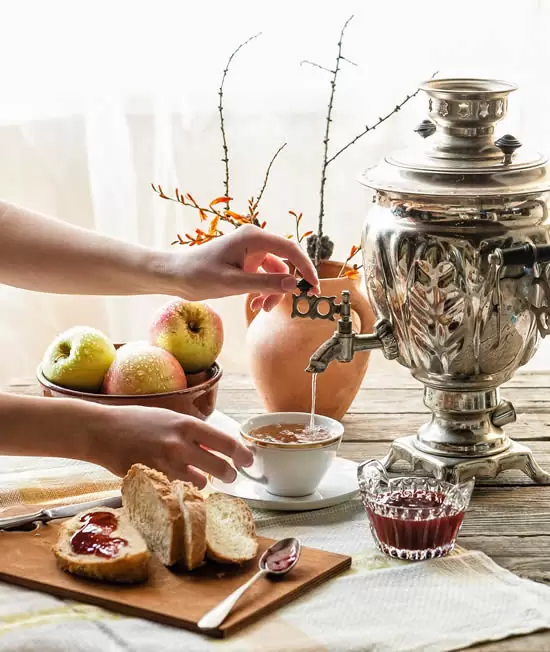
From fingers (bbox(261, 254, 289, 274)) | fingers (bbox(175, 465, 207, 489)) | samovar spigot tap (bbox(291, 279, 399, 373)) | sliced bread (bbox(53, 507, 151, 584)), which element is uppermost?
fingers (bbox(261, 254, 289, 274))

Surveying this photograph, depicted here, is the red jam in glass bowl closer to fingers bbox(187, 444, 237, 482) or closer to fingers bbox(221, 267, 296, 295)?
fingers bbox(187, 444, 237, 482)

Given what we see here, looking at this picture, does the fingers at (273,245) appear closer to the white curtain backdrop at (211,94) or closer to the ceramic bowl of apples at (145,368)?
the ceramic bowl of apples at (145,368)

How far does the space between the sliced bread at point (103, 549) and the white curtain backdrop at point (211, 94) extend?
4.09ft

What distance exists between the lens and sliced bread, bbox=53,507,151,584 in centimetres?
112

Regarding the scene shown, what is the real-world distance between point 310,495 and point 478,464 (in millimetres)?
231

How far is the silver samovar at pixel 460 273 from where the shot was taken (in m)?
1.34

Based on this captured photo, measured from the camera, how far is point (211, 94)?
234cm

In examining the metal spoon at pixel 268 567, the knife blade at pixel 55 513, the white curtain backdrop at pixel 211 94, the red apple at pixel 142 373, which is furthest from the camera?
the white curtain backdrop at pixel 211 94

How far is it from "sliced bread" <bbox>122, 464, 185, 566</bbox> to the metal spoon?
92mm

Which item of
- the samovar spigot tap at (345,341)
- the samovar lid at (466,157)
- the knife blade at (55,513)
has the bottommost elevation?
the knife blade at (55,513)

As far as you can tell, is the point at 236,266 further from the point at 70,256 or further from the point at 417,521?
the point at 417,521

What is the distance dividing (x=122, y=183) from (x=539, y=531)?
135 centimetres

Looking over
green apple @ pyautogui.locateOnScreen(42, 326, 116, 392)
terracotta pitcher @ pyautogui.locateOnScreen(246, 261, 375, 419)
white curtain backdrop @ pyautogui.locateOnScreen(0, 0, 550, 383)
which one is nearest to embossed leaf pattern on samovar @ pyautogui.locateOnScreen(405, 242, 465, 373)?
terracotta pitcher @ pyautogui.locateOnScreen(246, 261, 375, 419)

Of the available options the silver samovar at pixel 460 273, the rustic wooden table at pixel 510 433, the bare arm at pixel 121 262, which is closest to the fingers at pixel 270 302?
the bare arm at pixel 121 262
